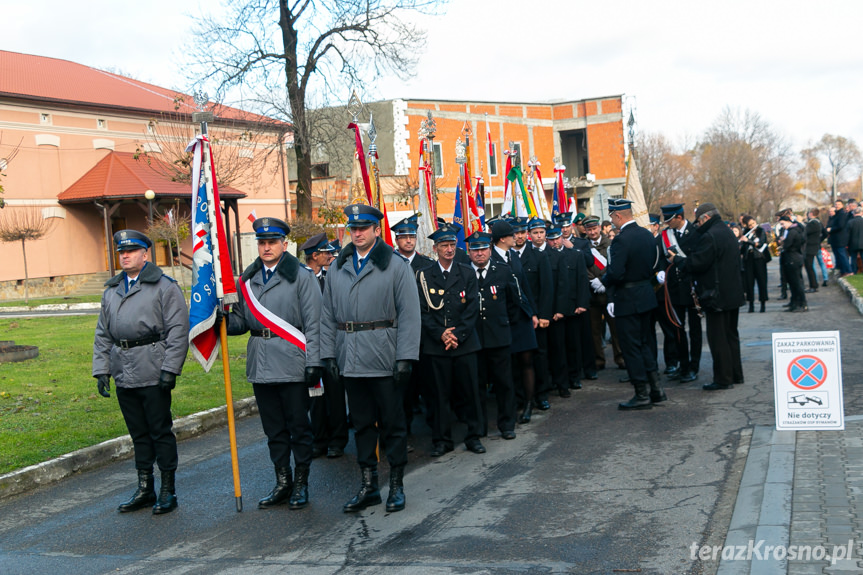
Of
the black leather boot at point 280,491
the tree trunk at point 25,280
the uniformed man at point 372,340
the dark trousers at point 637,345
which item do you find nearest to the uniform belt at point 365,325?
the uniformed man at point 372,340

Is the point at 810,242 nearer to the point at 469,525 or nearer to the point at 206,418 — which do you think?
the point at 206,418

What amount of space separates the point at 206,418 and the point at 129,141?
1274 inches

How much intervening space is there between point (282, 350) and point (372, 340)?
77 cm

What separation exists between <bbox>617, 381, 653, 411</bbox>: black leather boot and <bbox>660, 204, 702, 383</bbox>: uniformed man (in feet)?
5.74

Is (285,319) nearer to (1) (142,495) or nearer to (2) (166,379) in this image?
(2) (166,379)

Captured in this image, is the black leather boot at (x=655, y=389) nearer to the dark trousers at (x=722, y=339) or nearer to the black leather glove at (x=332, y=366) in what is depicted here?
the dark trousers at (x=722, y=339)

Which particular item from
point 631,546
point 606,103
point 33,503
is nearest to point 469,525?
point 631,546

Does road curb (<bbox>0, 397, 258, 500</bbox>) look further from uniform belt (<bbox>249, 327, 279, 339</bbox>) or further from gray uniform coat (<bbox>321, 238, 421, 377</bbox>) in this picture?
gray uniform coat (<bbox>321, 238, 421, 377</bbox>)

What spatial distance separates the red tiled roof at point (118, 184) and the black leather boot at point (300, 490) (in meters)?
29.6

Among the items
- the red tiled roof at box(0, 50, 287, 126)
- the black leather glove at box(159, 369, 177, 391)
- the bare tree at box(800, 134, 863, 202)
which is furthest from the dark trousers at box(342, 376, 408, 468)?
the bare tree at box(800, 134, 863, 202)

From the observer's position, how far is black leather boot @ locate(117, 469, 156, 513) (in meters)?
6.72

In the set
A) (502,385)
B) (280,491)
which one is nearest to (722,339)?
(502,385)

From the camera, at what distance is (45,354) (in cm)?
A: 1589

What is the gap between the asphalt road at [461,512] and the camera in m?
5.19
